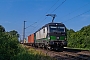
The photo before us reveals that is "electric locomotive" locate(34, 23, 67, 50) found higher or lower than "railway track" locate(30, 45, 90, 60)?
higher

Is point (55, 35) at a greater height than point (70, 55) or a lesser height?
greater

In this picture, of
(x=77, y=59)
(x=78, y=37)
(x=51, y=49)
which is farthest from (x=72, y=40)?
(x=77, y=59)

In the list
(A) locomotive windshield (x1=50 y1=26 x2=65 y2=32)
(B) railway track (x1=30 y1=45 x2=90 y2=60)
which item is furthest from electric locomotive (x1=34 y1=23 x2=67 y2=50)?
(B) railway track (x1=30 y1=45 x2=90 y2=60)

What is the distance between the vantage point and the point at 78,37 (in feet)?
131

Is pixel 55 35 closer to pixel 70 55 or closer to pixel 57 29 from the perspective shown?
pixel 57 29

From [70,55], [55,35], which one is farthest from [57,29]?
[70,55]

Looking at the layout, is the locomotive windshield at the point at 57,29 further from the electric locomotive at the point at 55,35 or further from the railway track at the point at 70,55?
the railway track at the point at 70,55

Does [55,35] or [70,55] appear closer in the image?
[70,55]

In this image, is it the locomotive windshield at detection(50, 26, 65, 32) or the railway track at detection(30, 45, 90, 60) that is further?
the locomotive windshield at detection(50, 26, 65, 32)

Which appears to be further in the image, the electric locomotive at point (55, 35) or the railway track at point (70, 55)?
the electric locomotive at point (55, 35)

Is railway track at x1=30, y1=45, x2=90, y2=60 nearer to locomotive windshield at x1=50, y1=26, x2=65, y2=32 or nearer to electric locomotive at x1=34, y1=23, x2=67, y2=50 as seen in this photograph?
electric locomotive at x1=34, y1=23, x2=67, y2=50

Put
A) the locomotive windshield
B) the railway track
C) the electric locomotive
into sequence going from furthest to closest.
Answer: the locomotive windshield
the electric locomotive
the railway track

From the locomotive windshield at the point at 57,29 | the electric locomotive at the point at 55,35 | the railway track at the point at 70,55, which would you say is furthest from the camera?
the locomotive windshield at the point at 57,29

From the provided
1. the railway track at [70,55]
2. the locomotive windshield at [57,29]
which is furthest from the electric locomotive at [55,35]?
the railway track at [70,55]
